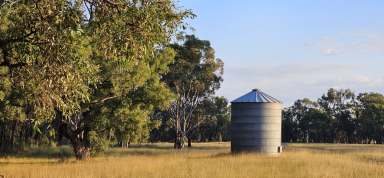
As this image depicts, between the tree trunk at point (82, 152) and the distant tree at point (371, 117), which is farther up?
the distant tree at point (371, 117)

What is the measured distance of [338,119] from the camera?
116 metres

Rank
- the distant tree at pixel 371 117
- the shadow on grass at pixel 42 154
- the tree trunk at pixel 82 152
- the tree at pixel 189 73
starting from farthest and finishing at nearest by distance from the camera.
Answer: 1. the distant tree at pixel 371 117
2. the tree at pixel 189 73
3. the shadow on grass at pixel 42 154
4. the tree trunk at pixel 82 152

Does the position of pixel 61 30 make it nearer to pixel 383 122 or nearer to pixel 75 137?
pixel 75 137

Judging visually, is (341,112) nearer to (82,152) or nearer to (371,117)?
(371,117)

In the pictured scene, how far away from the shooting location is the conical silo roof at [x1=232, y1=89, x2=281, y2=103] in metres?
39.8

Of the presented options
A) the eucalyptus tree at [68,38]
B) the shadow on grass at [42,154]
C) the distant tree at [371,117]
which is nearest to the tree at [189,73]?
the shadow on grass at [42,154]

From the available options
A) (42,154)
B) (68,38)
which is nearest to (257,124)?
(42,154)

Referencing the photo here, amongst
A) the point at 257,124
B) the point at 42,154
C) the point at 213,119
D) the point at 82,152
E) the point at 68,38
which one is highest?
the point at 213,119

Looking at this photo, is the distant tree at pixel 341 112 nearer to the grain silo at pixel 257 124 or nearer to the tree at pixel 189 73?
the tree at pixel 189 73

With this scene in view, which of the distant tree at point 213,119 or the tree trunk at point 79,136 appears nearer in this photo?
the tree trunk at point 79,136

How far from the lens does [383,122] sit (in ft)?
351

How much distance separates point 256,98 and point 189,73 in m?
30.9

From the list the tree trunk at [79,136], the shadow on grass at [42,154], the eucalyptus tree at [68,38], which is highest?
the eucalyptus tree at [68,38]

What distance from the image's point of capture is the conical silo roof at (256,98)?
3981cm
